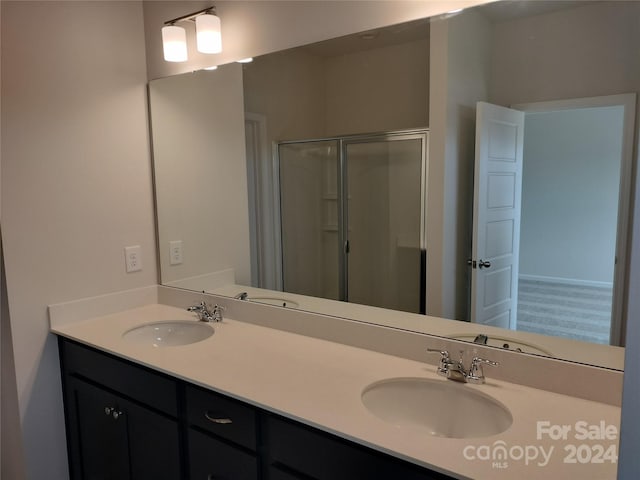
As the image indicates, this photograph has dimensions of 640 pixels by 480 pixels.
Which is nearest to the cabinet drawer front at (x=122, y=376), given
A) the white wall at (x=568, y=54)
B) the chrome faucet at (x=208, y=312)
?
the chrome faucet at (x=208, y=312)

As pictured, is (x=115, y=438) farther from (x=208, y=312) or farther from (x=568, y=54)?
(x=568, y=54)

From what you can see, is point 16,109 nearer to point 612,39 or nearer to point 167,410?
point 167,410

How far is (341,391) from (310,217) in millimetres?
871

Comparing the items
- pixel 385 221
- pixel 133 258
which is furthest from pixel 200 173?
pixel 385 221

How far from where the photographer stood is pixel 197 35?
6.40 ft

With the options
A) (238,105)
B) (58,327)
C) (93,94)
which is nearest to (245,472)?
(58,327)

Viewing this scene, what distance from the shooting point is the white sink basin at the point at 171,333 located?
2.02m

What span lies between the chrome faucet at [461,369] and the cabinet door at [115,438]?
0.91 metres

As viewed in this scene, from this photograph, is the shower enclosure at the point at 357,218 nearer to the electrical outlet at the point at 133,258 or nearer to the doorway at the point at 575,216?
the doorway at the point at 575,216

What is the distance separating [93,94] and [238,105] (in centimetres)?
64

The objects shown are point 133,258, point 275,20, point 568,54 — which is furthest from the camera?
point 133,258

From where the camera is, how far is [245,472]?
133 cm

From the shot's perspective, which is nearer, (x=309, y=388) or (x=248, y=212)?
(x=309, y=388)

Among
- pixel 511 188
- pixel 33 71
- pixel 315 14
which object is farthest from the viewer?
pixel 33 71
